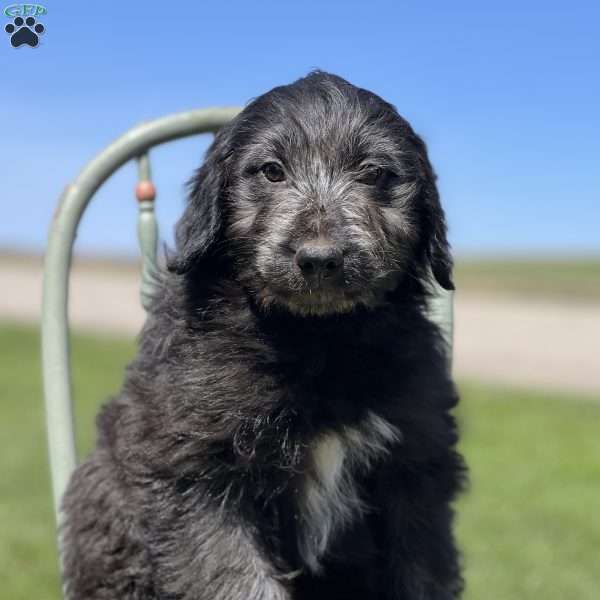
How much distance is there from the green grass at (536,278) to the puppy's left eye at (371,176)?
20.8 meters

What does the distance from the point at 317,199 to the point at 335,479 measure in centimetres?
97

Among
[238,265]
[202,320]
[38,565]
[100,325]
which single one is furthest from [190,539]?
[100,325]

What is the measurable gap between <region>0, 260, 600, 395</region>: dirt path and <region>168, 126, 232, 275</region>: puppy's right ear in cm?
980

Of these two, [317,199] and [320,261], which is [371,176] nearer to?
[317,199]

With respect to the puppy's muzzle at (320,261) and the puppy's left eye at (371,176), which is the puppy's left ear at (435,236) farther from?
the puppy's muzzle at (320,261)

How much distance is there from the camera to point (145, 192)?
3.93 metres

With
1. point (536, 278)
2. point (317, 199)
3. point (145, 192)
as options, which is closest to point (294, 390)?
point (317, 199)

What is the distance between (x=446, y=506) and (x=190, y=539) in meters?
0.95

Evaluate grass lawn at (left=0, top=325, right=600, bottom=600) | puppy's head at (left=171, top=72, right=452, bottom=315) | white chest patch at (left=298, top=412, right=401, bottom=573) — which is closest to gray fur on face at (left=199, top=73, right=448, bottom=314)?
puppy's head at (left=171, top=72, right=452, bottom=315)

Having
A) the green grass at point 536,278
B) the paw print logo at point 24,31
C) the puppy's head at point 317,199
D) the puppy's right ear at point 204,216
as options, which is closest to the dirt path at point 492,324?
the green grass at point 536,278

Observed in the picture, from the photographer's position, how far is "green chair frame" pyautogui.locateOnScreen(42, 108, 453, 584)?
3744 mm

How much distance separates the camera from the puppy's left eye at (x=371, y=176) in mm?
3033

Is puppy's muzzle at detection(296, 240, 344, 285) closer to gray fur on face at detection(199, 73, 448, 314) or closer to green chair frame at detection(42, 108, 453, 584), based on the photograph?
gray fur on face at detection(199, 73, 448, 314)

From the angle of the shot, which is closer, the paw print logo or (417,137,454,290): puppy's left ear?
(417,137,454,290): puppy's left ear
